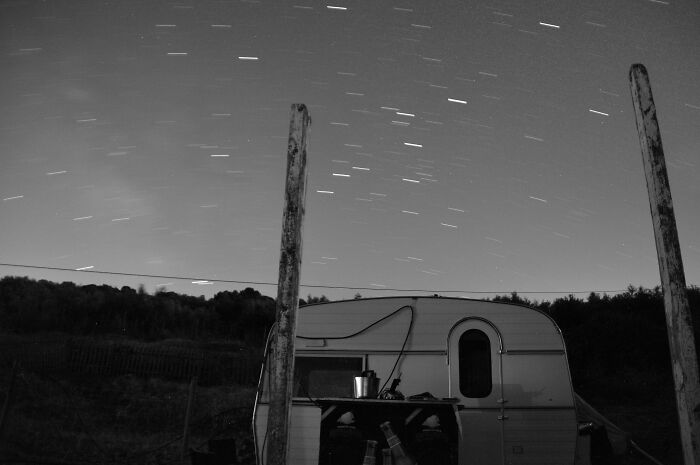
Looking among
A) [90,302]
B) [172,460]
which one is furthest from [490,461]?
[90,302]

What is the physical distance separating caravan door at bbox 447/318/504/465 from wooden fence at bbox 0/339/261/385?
15504 mm

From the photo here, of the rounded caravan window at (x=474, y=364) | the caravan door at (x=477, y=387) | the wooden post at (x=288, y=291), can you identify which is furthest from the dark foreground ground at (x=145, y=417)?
the wooden post at (x=288, y=291)

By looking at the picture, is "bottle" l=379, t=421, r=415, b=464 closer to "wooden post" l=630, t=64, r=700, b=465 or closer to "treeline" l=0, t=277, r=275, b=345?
"wooden post" l=630, t=64, r=700, b=465

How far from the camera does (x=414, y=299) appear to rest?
7641 mm

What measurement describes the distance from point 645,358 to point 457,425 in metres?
19.8

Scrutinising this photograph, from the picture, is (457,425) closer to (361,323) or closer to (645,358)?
(361,323)

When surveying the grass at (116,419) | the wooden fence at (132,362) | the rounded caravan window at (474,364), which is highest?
the wooden fence at (132,362)

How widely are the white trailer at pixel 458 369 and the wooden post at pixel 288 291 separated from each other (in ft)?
5.98

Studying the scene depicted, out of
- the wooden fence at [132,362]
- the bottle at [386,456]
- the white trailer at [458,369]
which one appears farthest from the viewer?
the wooden fence at [132,362]

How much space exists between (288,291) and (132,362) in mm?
20551

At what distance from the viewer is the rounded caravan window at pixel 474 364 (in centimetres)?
709

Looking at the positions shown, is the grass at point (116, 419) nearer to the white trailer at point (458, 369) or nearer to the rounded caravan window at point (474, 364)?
the white trailer at point (458, 369)

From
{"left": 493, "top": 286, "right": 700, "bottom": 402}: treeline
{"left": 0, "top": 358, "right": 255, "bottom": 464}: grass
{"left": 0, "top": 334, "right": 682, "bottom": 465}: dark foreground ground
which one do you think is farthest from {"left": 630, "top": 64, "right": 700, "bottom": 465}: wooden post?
{"left": 493, "top": 286, "right": 700, "bottom": 402}: treeline

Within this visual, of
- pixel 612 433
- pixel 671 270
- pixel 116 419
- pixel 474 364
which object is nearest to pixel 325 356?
pixel 474 364
